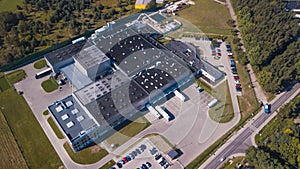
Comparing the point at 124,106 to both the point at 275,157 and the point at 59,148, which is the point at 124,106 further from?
the point at 275,157

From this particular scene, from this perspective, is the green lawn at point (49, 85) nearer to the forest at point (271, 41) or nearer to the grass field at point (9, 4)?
the grass field at point (9, 4)

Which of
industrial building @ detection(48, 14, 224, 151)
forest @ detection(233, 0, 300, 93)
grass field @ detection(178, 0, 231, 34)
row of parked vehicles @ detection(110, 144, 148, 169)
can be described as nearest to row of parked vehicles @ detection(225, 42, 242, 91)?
forest @ detection(233, 0, 300, 93)

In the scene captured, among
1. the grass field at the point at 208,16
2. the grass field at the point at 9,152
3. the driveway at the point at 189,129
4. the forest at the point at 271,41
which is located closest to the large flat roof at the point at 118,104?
the driveway at the point at 189,129

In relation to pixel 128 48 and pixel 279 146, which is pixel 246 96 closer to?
pixel 279 146

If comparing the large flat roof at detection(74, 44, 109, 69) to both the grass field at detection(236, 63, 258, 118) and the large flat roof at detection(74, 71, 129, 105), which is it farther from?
the grass field at detection(236, 63, 258, 118)

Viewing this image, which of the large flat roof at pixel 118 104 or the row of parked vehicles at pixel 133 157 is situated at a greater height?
the large flat roof at pixel 118 104

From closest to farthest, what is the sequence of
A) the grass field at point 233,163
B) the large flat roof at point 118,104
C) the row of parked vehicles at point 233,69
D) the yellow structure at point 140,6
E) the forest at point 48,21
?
the grass field at point 233,163
the large flat roof at point 118,104
the row of parked vehicles at point 233,69
the forest at point 48,21
the yellow structure at point 140,6
